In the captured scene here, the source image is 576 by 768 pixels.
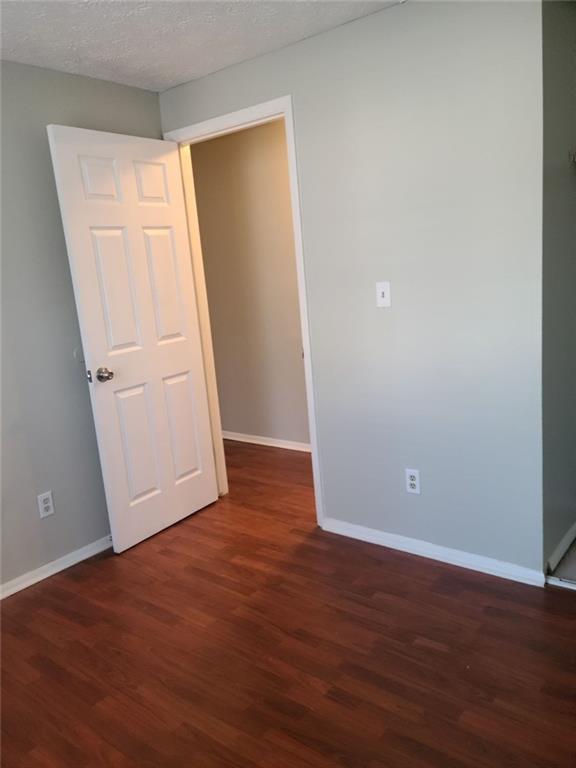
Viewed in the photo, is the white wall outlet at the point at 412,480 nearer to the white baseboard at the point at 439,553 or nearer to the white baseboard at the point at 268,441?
the white baseboard at the point at 439,553

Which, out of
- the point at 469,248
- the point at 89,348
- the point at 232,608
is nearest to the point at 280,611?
the point at 232,608

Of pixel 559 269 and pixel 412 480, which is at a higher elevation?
pixel 559 269

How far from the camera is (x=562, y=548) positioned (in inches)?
101

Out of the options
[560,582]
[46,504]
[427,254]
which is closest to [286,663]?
[560,582]

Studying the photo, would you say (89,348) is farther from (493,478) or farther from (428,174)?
(493,478)

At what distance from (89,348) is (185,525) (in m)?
1.13

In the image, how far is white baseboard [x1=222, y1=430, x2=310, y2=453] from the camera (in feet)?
14.3

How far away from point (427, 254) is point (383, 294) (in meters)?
0.27

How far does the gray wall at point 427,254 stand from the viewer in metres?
2.15

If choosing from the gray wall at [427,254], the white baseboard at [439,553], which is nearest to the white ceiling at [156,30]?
the gray wall at [427,254]

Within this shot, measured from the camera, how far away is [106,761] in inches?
67.5

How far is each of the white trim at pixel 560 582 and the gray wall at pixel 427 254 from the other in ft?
0.25

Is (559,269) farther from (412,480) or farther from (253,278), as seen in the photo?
(253,278)

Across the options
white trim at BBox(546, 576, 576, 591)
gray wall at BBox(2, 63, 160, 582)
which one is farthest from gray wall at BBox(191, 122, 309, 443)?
white trim at BBox(546, 576, 576, 591)
